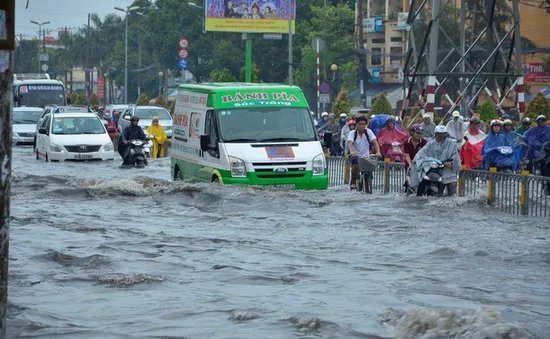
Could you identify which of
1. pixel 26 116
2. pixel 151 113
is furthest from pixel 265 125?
pixel 26 116

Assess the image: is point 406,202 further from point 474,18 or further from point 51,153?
point 474,18

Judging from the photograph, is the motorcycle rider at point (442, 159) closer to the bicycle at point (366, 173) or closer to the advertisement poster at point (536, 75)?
the bicycle at point (366, 173)

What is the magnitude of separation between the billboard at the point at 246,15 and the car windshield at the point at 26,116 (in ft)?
72.6

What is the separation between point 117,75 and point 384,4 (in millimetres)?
51563

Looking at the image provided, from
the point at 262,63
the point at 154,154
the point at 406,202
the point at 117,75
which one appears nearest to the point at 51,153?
the point at 154,154

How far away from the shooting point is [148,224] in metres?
15.8

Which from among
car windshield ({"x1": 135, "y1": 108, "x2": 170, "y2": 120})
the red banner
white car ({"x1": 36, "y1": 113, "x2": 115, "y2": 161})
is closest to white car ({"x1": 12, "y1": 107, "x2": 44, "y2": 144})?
car windshield ({"x1": 135, "y1": 108, "x2": 170, "y2": 120})

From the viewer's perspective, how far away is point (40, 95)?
162 feet

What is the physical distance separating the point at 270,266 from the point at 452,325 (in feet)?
12.6

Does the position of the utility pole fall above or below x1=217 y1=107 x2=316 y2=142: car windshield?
above

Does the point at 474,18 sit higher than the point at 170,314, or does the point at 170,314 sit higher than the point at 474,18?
the point at 474,18

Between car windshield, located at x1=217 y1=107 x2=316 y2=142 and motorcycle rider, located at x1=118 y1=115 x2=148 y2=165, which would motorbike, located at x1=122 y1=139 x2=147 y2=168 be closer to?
motorcycle rider, located at x1=118 y1=115 x2=148 y2=165

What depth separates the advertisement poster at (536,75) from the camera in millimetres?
48062

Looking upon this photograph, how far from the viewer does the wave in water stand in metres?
8.00
